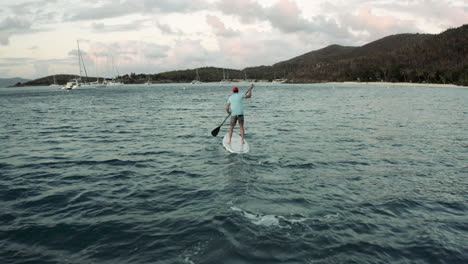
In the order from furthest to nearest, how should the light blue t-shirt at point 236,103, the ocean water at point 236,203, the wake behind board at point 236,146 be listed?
the light blue t-shirt at point 236,103, the wake behind board at point 236,146, the ocean water at point 236,203

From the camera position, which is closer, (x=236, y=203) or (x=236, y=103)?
(x=236, y=203)

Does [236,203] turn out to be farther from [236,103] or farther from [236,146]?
[236,103]

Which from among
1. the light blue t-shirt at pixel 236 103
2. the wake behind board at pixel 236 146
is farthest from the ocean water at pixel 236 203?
the light blue t-shirt at pixel 236 103

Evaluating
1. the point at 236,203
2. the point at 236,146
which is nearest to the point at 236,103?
the point at 236,146

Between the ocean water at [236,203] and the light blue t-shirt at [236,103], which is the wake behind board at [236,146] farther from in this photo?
the light blue t-shirt at [236,103]

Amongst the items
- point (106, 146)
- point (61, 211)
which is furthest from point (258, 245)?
point (106, 146)

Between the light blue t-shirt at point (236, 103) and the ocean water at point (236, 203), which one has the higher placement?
the light blue t-shirt at point (236, 103)

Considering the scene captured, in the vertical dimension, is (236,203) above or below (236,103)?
below

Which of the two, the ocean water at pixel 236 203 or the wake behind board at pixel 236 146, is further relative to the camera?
the wake behind board at pixel 236 146

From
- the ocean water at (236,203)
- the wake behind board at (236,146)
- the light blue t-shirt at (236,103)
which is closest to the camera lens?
the ocean water at (236,203)

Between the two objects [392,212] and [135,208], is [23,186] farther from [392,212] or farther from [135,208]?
[392,212]

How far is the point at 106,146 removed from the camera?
18.1 metres

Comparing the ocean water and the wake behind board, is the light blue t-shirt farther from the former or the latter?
the ocean water

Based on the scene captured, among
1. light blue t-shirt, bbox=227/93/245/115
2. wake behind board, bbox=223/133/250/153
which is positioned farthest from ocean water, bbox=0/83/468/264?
light blue t-shirt, bbox=227/93/245/115
